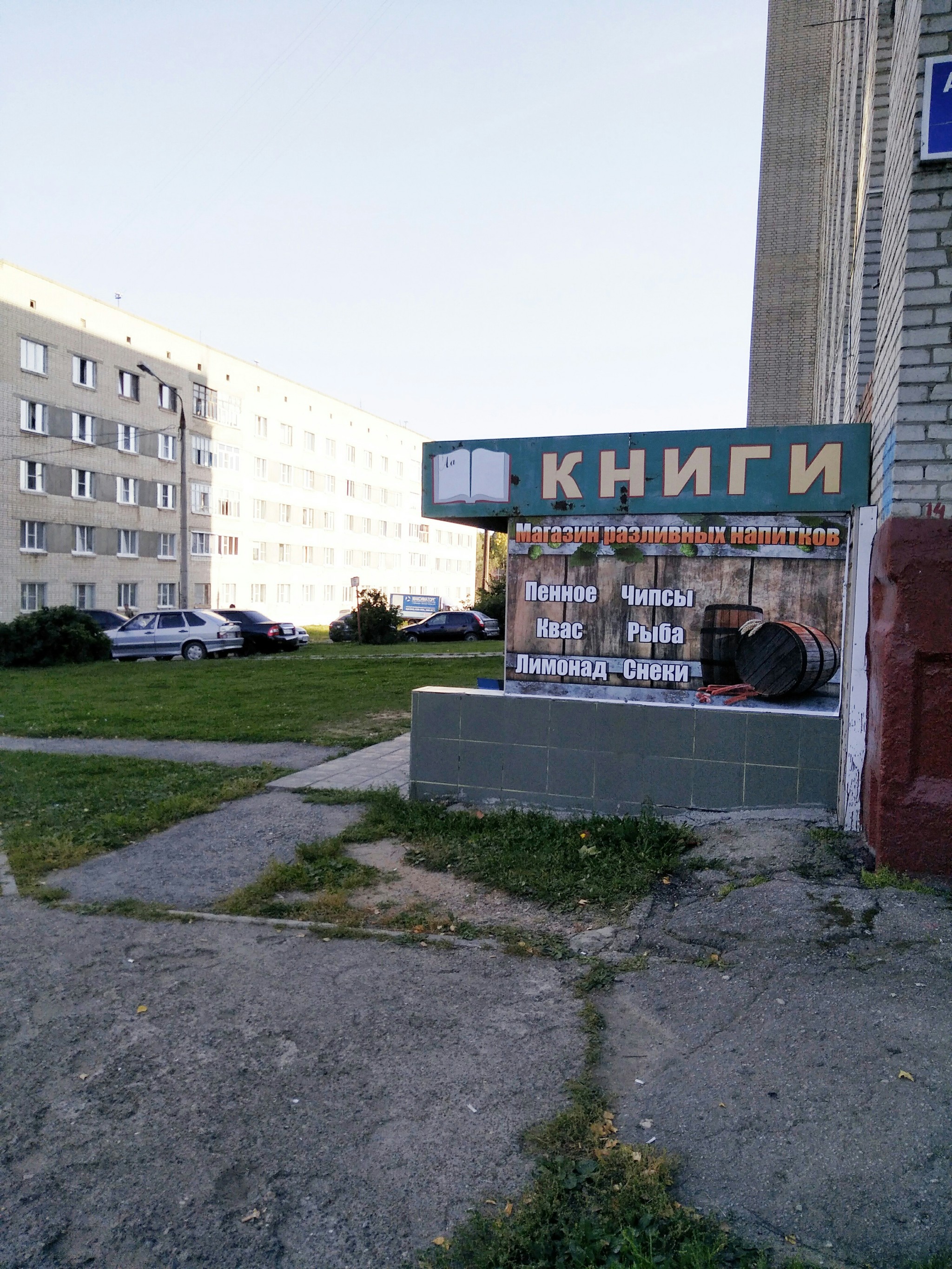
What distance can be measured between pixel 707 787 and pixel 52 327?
4080cm

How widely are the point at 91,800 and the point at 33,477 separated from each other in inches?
1407

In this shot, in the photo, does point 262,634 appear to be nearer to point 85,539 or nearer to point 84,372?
point 85,539

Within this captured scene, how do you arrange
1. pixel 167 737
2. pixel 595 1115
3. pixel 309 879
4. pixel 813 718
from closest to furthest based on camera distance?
pixel 595 1115, pixel 309 879, pixel 813 718, pixel 167 737

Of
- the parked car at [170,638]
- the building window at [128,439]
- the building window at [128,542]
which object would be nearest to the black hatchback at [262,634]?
the parked car at [170,638]

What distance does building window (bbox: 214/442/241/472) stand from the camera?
2009 inches

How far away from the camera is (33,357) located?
39.3 m

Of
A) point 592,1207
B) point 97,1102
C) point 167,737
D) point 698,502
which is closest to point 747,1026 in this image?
point 592,1207

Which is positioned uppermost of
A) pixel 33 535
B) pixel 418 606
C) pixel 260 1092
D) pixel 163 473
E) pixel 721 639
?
pixel 163 473

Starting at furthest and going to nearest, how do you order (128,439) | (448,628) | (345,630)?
(128,439), (448,628), (345,630)

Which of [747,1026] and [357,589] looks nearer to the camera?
[747,1026]

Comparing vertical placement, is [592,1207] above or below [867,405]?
below

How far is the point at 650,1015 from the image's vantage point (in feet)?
13.9

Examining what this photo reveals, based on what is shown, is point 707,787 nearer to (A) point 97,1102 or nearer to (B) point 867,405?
(B) point 867,405

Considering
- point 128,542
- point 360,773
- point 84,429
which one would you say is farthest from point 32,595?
point 360,773
